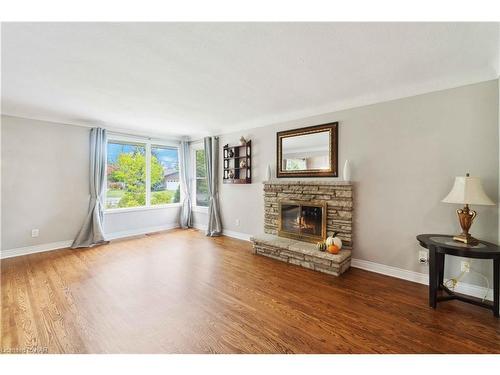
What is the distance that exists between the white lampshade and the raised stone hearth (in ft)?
4.61

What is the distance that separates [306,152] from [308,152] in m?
0.03

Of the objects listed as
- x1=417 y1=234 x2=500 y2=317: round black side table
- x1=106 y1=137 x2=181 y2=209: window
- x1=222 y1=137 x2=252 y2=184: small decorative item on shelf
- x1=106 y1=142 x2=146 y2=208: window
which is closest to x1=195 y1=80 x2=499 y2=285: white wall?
x1=417 y1=234 x2=500 y2=317: round black side table

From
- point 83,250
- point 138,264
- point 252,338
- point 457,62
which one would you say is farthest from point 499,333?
point 83,250

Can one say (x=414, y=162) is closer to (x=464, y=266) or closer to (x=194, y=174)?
(x=464, y=266)

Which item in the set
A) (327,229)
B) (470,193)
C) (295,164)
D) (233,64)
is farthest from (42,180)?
(470,193)

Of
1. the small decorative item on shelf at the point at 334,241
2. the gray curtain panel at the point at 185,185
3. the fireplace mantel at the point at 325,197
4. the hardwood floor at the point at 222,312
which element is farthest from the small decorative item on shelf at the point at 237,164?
the small decorative item on shelf at the point at 334,241

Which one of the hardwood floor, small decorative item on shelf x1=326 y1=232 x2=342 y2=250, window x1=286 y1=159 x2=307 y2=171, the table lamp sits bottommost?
the hardwood floor

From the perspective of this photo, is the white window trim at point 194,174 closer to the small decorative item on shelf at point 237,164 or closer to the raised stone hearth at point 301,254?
the small decorative item on shelf at point 237,164

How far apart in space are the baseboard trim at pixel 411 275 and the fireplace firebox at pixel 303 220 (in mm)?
645

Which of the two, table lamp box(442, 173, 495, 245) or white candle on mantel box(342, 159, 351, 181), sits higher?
white candle on mantel box(342, 159, 351, 181)

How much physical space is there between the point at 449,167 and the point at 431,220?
0.64m

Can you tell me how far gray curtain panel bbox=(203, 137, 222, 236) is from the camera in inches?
195

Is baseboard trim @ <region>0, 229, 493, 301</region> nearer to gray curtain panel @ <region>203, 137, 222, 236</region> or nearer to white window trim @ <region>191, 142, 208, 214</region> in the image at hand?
gray curtain panel @ <region>203, 137, 222, 236</region>

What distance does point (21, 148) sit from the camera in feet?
11.9
